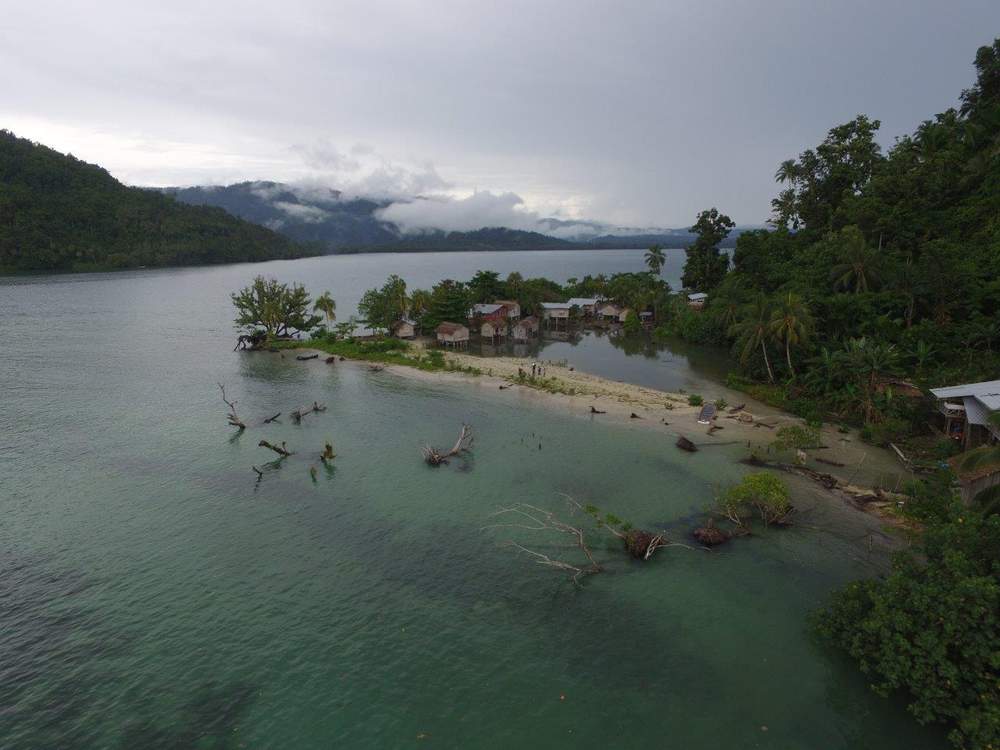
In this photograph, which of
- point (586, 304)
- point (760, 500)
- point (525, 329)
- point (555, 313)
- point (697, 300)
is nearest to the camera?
point (760, 500)

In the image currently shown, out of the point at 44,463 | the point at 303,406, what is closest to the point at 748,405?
the point at 303,406

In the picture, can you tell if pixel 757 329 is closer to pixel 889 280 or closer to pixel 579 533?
pixel 889 280

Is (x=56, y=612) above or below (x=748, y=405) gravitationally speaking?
below

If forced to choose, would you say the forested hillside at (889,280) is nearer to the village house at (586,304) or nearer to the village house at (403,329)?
the village house at (586,304)

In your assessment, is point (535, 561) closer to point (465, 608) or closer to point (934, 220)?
point (465, 608)

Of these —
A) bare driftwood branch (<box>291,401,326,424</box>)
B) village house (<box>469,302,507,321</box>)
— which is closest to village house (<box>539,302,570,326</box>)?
village house (<box>469,302,507,321</box>)

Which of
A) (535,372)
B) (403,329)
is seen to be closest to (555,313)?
(403,329)
